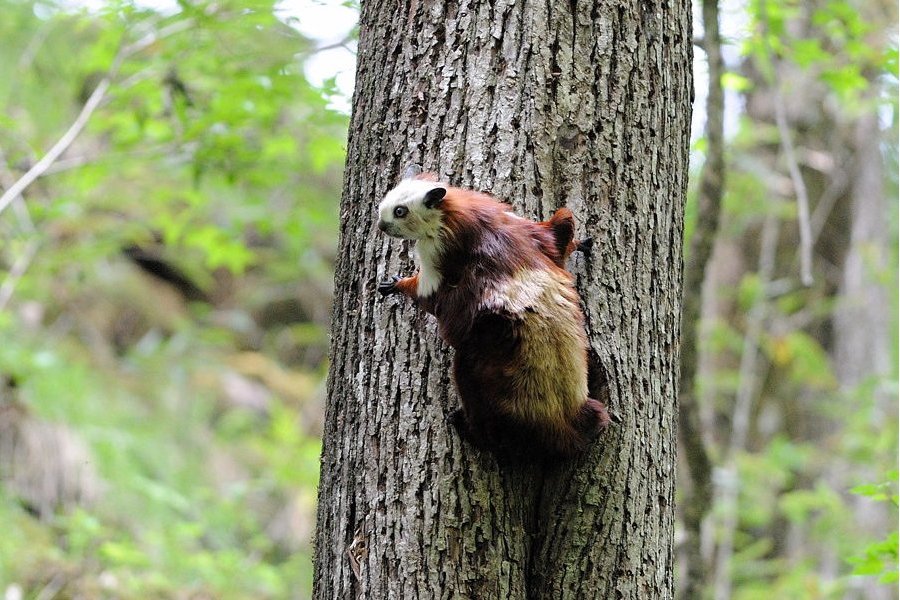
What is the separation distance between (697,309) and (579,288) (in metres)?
2.05

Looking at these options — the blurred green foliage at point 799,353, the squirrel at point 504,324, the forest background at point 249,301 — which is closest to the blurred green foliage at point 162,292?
the forest background at point 249,301

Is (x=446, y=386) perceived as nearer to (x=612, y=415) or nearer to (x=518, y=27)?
(x=612, y=415)

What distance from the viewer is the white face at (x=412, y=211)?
2.10 metres

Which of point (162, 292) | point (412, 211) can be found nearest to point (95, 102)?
point (412, 211)

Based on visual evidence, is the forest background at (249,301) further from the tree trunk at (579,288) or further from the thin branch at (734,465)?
the tree trunk at (579,288)

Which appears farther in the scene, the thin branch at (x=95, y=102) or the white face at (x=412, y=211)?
the thin branch at (x=95, y=102)

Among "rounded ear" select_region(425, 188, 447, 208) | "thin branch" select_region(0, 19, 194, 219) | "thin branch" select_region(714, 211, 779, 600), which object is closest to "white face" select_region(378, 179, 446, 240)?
"rounded ear" select_region(425, 188, 447, 208)

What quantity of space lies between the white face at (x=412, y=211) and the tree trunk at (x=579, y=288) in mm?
174

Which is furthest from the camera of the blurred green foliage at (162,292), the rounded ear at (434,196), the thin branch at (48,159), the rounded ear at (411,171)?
the blurred green foliage at (162,292)

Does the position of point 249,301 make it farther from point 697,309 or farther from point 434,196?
point 434,196

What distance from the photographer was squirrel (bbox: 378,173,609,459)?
2.12 meters

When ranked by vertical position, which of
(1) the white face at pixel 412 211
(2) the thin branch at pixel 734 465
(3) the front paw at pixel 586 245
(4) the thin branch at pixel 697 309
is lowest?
(2) the thin branch at pixel 734 465

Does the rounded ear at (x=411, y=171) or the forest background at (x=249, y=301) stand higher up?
the rounded ear at (x=411, y=171)

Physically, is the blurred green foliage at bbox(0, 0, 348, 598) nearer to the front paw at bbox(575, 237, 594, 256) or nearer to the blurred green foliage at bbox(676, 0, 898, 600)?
the front paw at bbox(575, 237, 594, 256)
